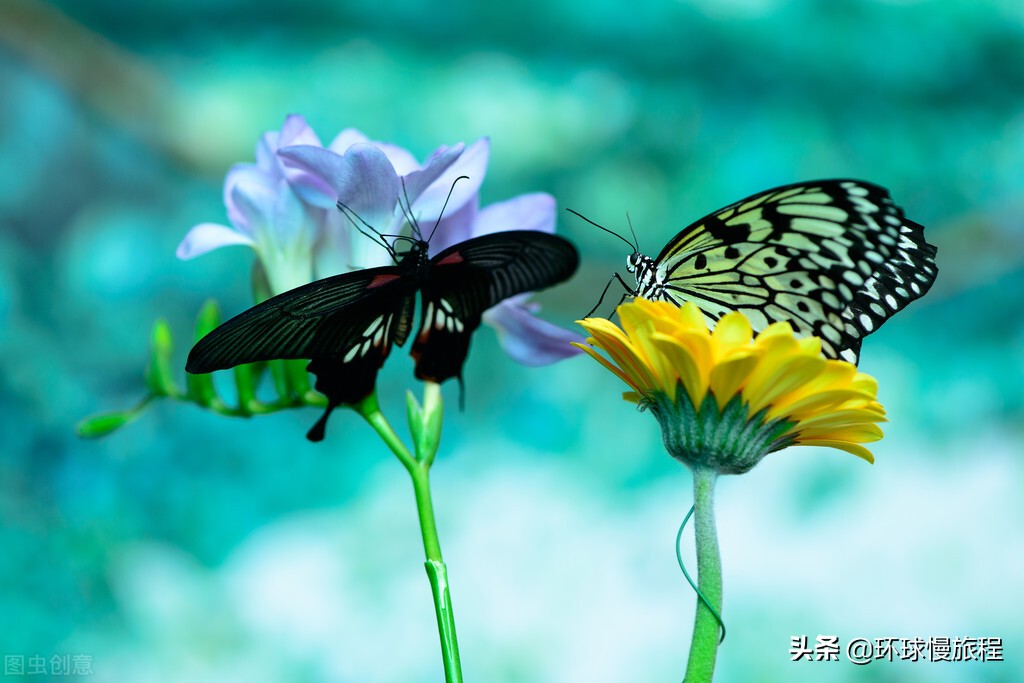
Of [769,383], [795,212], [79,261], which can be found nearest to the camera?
[769,383]

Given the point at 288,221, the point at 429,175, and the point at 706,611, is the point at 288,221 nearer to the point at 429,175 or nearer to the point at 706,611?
the point at 429,175

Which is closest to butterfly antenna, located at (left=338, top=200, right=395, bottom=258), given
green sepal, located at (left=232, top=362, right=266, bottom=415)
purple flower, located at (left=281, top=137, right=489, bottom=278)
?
purple flower, located at (left=281, top=137, right=489, bottom=278)

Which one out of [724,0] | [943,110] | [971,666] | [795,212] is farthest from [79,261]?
[971,666]

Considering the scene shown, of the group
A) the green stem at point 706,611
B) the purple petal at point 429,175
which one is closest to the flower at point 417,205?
the purple petal at point 429,175

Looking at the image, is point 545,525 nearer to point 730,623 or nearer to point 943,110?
point 730,623

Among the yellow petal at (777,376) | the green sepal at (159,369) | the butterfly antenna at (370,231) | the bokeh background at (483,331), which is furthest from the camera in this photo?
the bokeh background at (483,331)

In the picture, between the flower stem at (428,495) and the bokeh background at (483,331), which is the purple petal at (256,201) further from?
the bokeh background at (483,331)
